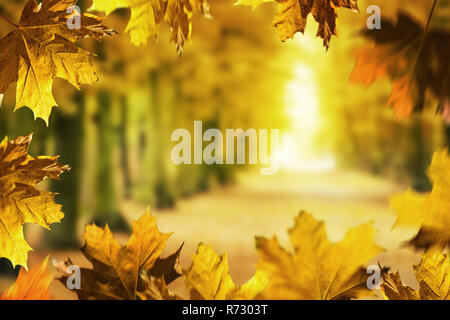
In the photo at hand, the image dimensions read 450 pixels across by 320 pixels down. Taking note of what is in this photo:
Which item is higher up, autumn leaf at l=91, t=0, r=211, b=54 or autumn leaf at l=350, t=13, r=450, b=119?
autumn leaf at l=91, t=0, r=211, b=54

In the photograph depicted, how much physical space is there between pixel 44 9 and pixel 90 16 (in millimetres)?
66

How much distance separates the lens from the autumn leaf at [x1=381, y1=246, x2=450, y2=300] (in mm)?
479

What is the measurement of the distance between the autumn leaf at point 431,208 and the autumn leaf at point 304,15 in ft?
0.54

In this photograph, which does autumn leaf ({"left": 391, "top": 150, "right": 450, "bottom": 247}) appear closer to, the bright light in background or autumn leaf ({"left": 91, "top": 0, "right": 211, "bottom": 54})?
autumn leaf ({"left": 91, "top": 0, "right": 211, "bottom": 54})

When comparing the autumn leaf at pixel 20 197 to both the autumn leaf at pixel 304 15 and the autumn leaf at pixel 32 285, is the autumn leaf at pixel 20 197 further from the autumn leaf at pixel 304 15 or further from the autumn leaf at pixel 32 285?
the autumn leaf at pixel 304 15

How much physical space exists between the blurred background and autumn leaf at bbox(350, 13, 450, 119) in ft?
0.08

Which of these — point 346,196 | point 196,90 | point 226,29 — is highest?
point 226,29

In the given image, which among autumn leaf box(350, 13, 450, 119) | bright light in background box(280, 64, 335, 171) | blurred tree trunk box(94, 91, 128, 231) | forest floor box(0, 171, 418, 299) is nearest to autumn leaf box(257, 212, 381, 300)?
autumn leaf box(350, 13, 450, 119)

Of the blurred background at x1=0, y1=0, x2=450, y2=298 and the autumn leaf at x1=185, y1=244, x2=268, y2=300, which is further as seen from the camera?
the blurred background at x1=0, y1=0, x2=450, y2=298

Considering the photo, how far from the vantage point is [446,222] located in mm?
478

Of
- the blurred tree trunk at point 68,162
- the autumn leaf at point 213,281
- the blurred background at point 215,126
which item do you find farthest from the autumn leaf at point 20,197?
the blurred tree trunk at point 68,162
